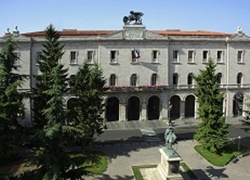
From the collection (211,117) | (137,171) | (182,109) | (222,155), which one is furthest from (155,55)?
(137,171)

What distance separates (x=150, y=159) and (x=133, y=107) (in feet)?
70.8

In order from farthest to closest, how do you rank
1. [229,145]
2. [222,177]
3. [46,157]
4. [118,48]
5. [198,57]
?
[198,57], [118,48], [229,145], [222,177], [46,157]

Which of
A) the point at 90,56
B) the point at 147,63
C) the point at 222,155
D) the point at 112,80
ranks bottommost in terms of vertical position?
the point at 222,155

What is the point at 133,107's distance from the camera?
2306 inches

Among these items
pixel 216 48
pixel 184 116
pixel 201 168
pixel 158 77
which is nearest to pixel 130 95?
pixel 158 77

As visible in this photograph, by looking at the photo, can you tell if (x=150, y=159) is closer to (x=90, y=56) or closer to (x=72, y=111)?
(x=72, y=111)

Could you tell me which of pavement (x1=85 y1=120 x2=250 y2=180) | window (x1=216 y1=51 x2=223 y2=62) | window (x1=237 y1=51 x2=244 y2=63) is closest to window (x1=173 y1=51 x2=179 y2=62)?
window (x1=216 y1=51 x2=223 y2=62)

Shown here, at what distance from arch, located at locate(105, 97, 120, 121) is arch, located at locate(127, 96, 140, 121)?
2150mm

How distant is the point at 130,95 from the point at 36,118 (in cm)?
2004

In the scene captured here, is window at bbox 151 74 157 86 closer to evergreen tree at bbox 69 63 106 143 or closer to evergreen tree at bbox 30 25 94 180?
Answer: evergreen tree at bbox 69 63 106 143

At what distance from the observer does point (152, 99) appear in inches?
2329

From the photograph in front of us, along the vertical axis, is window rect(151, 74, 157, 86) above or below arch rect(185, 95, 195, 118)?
above

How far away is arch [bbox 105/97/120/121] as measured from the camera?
55938 mm

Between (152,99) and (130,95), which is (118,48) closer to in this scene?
(130,95)
